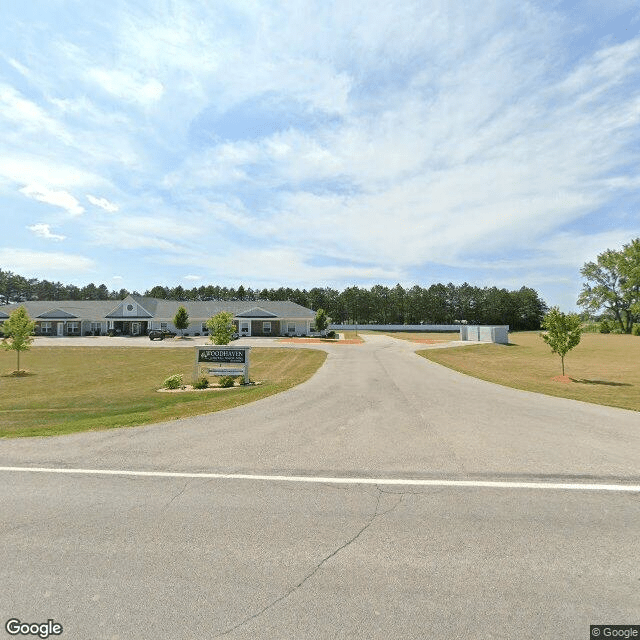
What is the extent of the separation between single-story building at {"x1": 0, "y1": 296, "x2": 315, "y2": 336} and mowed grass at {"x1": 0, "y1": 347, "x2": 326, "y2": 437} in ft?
82.2

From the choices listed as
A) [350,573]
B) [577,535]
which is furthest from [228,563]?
[577,535]

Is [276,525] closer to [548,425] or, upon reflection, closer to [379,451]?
[379,451]

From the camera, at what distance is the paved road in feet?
10.1

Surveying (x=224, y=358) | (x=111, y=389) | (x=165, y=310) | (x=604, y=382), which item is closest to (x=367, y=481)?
(x=224, y=358)

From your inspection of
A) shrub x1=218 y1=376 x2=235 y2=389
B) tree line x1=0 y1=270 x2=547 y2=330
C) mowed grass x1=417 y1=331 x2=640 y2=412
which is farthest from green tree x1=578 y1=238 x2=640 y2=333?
shrub x1=218 y1=376 x2=235 y2=389

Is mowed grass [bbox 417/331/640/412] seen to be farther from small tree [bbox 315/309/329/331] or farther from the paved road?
small tree [bbox 315/309/329/331]

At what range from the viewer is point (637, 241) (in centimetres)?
7406

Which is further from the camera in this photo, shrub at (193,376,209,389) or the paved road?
shrub at (193,376,209,389)

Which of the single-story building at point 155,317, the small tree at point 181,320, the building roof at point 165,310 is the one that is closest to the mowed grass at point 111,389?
the small tree at point 181,320

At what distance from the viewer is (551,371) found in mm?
23984

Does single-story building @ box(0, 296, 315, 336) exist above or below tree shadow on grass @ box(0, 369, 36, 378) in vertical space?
above

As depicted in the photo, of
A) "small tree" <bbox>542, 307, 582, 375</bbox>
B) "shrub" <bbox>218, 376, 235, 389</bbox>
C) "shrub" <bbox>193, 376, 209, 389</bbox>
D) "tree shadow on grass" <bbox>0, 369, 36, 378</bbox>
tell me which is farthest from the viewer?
"tree shadow on grass" <bbox>0, 369, 36, 378</bbox>

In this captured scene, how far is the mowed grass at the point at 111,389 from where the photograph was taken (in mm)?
10656

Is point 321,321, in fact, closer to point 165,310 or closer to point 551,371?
point 165,310
